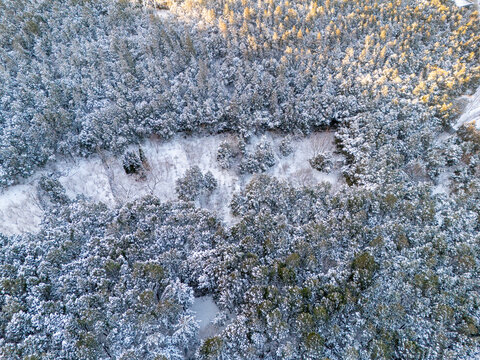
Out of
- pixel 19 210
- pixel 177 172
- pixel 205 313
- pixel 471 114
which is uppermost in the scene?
pixel 19 210

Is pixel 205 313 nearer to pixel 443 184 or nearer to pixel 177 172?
pixel 177 172

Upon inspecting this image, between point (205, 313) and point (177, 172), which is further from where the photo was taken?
point (177, 172)

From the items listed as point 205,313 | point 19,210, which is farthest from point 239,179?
point 19,210

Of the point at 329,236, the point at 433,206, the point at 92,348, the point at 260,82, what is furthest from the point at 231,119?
the point at 92,348

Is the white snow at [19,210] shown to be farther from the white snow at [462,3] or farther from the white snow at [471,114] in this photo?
the white snow at [462,3]

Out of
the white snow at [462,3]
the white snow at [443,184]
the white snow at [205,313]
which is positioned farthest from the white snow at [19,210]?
the white snow at [462,3]
